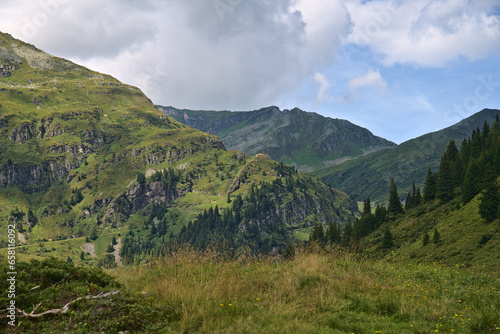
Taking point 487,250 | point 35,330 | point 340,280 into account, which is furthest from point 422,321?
point 487,250

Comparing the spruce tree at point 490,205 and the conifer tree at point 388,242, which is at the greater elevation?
the spruce tree at point 490,205

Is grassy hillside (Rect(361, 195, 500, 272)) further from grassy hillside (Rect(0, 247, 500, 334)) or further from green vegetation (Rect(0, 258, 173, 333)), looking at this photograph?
green vegetation (Rect(0, 258, 173, 333))

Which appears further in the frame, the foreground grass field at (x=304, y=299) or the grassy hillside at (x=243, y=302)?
the foreground grass field at (x=304, y=299)

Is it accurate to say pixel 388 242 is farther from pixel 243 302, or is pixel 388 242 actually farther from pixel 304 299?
pixel 243 302

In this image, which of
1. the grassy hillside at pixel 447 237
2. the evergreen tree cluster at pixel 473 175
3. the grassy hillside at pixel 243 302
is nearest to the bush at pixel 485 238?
the grassy hillside at pixel 447 237

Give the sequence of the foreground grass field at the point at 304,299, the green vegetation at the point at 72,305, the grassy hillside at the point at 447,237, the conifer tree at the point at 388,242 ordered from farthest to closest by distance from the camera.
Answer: the conifer tree at the point at 388,242, the grassy hillside at the point at 447,237, the foreground grass field at the point at 304,299, the green vegetation at the point at 72,305

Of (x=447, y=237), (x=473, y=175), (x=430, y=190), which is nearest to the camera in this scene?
(x=447, y=237)

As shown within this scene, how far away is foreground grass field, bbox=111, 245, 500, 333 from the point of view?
7.43 m

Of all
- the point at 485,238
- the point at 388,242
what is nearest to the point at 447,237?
the point at 485,238

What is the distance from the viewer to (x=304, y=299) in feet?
29.1

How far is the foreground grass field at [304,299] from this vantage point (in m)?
7.43

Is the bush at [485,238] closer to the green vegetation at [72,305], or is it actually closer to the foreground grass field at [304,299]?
the foreground grass field at [304,299]

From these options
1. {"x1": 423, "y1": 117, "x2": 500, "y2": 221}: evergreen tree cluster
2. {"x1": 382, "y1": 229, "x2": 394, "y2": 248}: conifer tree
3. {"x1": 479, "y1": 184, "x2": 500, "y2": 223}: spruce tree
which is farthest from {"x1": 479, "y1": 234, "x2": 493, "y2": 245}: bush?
{"x1": 382, "y1": 229, "x2": 394, "y2": 248}: conifer tree

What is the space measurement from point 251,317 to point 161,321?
2.24m
